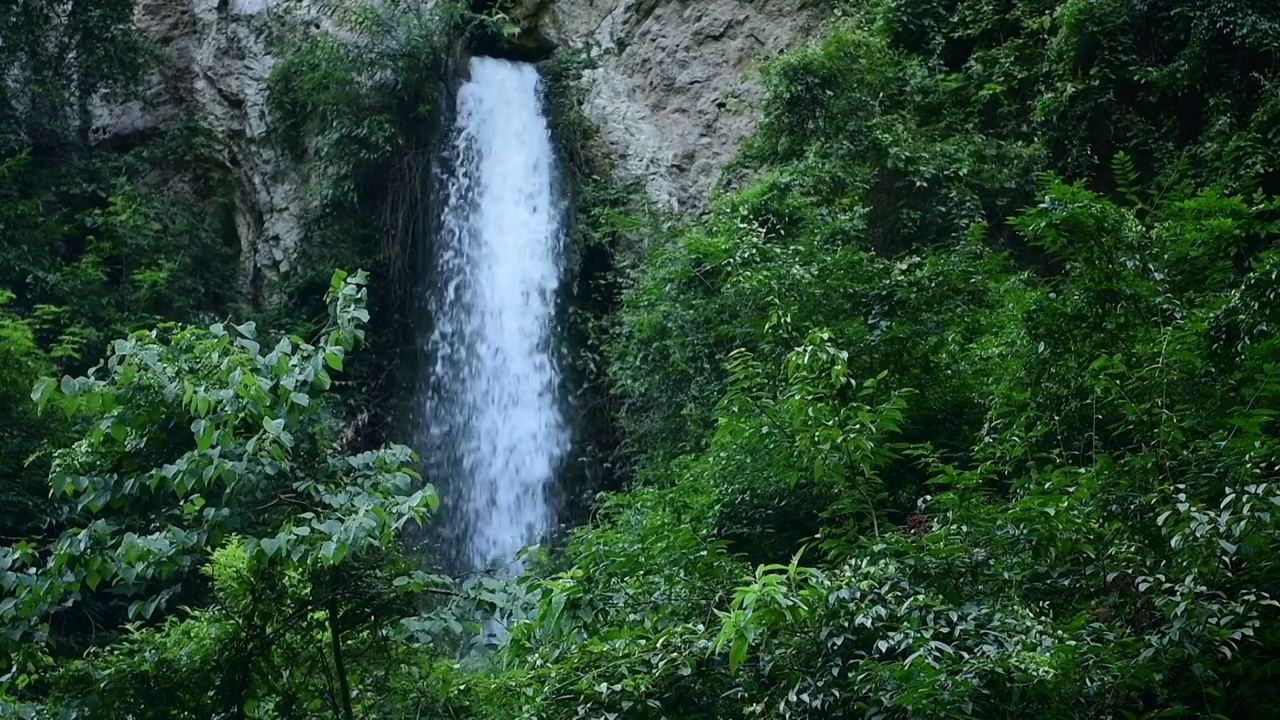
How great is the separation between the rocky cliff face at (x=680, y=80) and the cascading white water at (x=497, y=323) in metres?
0.93

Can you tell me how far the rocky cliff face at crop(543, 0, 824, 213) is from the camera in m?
13.7

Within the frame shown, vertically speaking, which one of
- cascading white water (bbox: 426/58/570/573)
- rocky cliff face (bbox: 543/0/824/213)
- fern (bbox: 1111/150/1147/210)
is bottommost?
cascading white water (bbox: 426/58/570/573)

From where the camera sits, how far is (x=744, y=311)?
9000 millimetres

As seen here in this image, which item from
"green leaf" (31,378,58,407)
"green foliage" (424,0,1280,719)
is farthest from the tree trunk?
"green leaf" (31,378,58,407)

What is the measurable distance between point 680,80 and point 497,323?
349 centimetres

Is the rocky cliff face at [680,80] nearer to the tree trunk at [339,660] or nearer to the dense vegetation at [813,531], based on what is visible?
the dense vegetation at [813,531]

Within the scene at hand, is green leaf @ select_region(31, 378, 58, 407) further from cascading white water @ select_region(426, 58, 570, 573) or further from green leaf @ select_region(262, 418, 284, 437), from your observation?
cascading white water @ select_region(426, 58, 570, 573)

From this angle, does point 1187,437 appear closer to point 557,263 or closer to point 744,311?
point 744,311

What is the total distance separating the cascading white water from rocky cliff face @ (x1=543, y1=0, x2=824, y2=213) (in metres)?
0.93

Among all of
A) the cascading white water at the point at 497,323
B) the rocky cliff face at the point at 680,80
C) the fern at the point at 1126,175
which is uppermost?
the rocky cliff face at the point at 680,80

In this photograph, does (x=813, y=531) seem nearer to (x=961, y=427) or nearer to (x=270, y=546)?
(x=961, y=427)

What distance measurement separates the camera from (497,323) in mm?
13711

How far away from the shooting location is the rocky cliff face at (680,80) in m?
13.7

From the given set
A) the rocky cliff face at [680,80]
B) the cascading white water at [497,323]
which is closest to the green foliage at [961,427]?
the cascading white water at [497,323]
